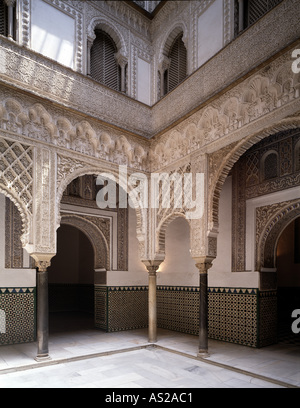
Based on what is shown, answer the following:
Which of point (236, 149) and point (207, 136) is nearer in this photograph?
point (236, 149)

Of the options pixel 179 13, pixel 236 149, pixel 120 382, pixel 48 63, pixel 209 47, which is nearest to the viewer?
pixel 120 382

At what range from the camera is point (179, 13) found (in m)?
6.89

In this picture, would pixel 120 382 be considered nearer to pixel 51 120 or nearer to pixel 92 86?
pixel 51 120

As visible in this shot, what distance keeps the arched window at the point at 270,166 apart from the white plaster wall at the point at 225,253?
0.80 metres

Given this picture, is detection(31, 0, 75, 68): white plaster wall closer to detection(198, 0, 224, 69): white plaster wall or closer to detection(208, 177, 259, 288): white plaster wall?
detection(198, 0, 224, 69): white plaster wall

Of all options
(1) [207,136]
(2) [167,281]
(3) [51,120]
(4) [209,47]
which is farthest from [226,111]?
(2) [167,281]

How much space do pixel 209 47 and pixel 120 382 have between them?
216 inches

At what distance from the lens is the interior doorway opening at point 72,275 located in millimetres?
11125

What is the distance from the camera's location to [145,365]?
5.23 meters

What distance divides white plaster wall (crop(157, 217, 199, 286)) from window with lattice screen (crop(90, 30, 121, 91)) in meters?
3.43

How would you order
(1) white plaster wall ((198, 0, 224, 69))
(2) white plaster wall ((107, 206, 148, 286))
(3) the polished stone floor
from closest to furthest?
(3) the polished stone floor → (1) white plaster wall ((198, 0, 224, 69)) → (2) white plaster wall ((107, 206, 148, 286))

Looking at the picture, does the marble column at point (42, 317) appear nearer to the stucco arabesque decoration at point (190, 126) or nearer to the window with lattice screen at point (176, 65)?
the stucco arabesque decoration at point (190, 126)

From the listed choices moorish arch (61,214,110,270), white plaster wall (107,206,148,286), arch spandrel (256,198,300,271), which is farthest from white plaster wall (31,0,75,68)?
arch spandrel (256,198,300,271)

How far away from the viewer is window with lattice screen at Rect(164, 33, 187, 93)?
23.5ft
